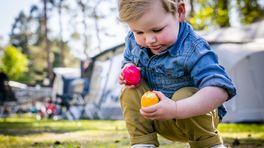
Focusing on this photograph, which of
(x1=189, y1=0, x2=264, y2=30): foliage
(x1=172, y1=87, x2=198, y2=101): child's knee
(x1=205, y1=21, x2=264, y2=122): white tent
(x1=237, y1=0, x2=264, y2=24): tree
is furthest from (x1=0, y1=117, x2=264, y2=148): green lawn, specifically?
(x1=237, y1=0, x2=264, y2=24): tree

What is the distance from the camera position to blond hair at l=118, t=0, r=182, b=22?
6.94ft

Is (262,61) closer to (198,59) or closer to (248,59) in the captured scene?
(248,59)

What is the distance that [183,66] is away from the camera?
2.29 m

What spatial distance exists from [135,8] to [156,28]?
5.3 inches

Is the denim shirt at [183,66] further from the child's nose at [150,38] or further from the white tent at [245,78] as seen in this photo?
the white tent at [245,78]

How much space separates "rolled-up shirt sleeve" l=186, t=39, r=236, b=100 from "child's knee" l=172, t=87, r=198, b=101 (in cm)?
7

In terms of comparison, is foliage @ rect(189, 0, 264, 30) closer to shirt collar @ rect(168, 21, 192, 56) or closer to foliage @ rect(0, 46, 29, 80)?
shirt collar @ rect(168, 21, 192, 56)

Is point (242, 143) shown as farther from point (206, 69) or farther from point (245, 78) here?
point (245, 78)

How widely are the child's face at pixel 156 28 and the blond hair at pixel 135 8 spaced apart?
17 mm

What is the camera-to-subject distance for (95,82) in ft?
55.6

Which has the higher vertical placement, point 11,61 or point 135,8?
point 135,8

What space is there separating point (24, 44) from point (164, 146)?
174 feet

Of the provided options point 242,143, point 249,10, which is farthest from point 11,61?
point 242,143

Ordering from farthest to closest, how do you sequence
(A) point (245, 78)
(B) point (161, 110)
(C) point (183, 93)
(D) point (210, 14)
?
(D) point (210, 14), (A) point (245, 78), (C) point (183, 93), (B) point (161, 110)
